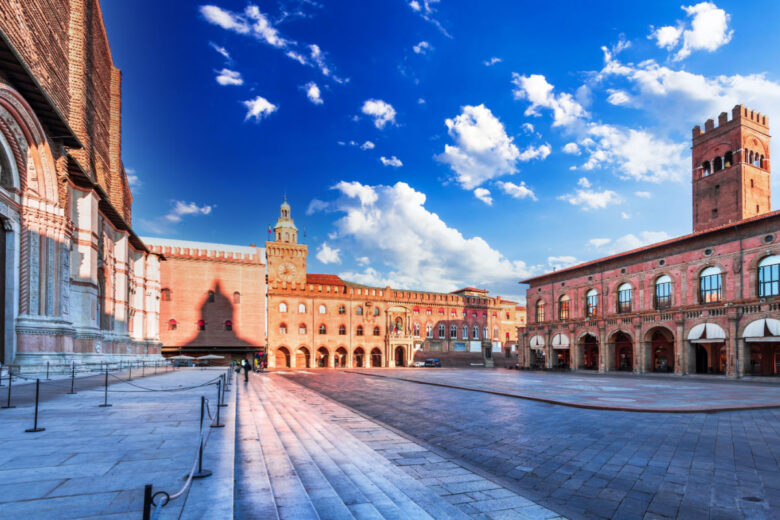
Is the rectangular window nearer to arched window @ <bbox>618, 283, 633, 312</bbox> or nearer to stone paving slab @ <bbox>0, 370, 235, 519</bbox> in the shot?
arched window @ <bbox>618, 283, 633, 312</bbox>

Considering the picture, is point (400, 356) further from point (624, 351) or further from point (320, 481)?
point (320, 481)

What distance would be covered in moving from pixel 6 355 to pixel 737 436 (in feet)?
70.0

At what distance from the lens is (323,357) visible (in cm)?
5891

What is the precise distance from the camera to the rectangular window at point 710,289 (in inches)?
1340

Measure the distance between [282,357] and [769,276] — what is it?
4960cm

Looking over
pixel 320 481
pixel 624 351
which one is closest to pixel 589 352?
pixel 624 351

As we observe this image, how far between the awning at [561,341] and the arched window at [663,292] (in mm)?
11067

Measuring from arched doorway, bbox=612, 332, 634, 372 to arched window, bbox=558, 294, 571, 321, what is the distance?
5884 mm

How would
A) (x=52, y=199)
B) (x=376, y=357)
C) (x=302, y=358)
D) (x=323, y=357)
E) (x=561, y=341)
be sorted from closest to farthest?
(x=52, y=199) → (x=561, y=341) → (x=302, y=358) → (x=323, y=357) → (x=376, y=357)

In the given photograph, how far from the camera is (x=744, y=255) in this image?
3195cm

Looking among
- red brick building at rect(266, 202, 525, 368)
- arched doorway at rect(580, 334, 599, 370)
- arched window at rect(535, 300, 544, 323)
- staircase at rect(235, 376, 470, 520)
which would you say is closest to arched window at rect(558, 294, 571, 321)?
arched window at rect(535, 300, 544, 323)

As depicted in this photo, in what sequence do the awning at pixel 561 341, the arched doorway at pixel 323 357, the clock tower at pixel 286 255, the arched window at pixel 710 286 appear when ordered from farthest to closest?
1. the clock tower at pixel 286 255
2. the arched doorway at pixel 323 357
3. the awning at pixel 561 341
4. the arched window at pixel 710 286

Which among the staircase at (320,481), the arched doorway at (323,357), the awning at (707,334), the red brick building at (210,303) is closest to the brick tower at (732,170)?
the awning at (707,334)

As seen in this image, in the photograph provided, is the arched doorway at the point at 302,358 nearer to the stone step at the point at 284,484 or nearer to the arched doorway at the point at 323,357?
the arched doorway at the point at 323,357
